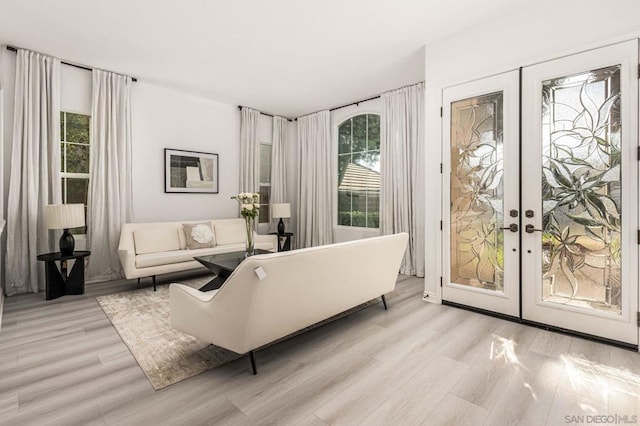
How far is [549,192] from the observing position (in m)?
2.83

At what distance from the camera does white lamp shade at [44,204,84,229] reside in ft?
11.7

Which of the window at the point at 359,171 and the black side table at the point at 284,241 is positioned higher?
the window at the point at 359,171

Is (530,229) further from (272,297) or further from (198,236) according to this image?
(198,236)

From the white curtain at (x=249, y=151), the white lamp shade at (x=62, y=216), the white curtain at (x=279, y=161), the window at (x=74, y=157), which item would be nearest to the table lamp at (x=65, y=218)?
the white lamp shade at (x=62, y=216)

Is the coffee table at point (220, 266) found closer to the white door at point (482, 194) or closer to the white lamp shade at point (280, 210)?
the white lamp shade at point (280, 210)

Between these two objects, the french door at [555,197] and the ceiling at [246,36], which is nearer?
the french door at [555,197]

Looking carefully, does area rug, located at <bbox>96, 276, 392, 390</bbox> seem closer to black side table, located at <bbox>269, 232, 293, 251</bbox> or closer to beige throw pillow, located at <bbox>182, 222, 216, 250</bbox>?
beige throw pillow, located at <bbox>182, 222, 216, 250</bbox>

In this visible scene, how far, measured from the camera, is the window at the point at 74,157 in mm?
4277

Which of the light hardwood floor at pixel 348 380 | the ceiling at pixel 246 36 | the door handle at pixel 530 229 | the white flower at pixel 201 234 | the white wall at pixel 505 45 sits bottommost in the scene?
the light hardwood floor at pixel 348 380

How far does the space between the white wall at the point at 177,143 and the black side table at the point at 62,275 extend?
1.15 m

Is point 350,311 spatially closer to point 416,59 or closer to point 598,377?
point 598,377

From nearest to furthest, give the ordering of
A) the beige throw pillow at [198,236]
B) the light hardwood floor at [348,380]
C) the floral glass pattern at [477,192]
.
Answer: the light hardwood floor at [348,380] → the floral glass pattern at [477,192] → the beige throw pillow at [198,236]

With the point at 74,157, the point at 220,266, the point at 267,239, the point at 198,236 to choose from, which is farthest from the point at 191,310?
the point at 74,157

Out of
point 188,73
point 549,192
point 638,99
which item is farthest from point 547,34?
point 188,73
